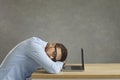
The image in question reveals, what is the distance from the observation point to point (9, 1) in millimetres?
2902

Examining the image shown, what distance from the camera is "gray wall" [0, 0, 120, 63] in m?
2.85

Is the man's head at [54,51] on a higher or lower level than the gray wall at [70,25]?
lower

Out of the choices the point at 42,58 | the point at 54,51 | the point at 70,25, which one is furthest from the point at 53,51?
the point at 70,25

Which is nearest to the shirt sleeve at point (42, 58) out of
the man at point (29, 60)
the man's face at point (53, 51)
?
the man at point (29, 60)

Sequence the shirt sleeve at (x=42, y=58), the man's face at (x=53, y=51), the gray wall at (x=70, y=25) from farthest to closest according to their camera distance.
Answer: the gray wall at (x=70, y=25) < the man's face at (x=53, y=51) < the shirt sleeve at (x=42, y=58)

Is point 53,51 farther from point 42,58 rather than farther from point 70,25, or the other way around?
point 70,25

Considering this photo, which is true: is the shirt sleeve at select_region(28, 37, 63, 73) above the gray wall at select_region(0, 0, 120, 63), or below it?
below

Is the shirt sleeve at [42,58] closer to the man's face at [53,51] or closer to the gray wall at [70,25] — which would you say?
the man's face at [53,51]

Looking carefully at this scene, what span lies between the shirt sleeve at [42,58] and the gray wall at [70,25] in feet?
3.20

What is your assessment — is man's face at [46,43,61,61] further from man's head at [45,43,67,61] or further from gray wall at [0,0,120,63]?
gray wall at [0,0,120,63]

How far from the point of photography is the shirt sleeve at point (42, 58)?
1.85 m

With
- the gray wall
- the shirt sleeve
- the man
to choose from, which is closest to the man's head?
the man

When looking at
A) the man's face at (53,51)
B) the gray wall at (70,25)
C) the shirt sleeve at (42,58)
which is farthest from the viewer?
the gray wall at (70,25)

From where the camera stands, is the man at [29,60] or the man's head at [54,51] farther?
the man's head at [54,51]
